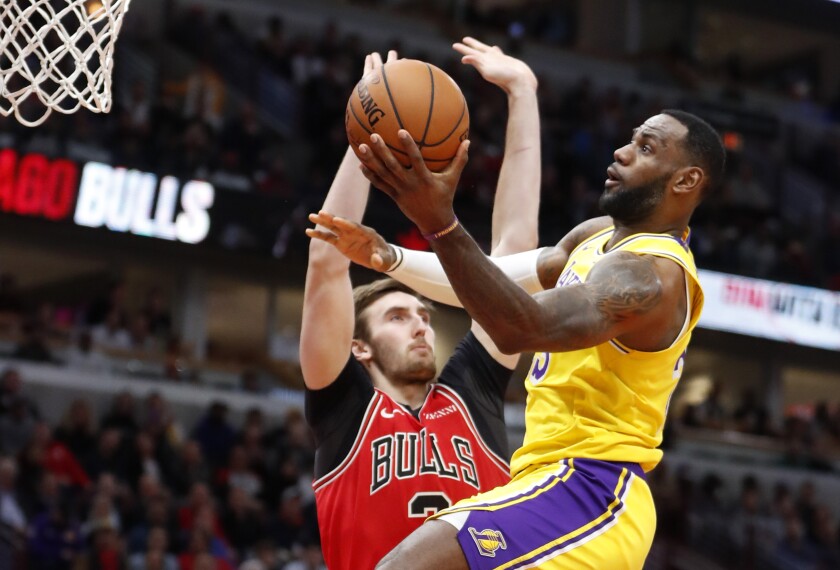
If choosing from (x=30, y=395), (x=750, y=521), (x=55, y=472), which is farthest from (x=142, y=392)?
(x=750, y=521)

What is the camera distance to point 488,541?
3771 mm

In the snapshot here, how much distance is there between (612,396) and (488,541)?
2.07 feet

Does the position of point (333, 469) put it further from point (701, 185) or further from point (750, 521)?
point (750, 521)

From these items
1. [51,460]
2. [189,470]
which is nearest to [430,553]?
[51,460]

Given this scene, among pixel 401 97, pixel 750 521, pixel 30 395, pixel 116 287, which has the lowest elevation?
pixel 750 521

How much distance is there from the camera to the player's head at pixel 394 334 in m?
5.04

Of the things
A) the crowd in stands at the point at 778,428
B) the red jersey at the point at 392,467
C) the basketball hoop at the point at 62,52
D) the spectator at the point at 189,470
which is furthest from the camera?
the crowd in stands at the point at 778,428

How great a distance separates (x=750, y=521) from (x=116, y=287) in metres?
8.45

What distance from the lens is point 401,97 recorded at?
3.71 m

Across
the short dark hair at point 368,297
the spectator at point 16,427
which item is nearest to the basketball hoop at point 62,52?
the short dark hair at point 368,297

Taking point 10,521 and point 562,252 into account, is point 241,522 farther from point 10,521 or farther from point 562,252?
point 562,252

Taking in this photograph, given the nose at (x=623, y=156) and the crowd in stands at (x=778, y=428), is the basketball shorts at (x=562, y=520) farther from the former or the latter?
the crowd in stands at (x=778, y=428)

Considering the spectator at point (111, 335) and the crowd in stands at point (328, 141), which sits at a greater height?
the crowd in stands at point (328, 141)

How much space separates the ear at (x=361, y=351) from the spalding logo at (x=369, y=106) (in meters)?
1.66
